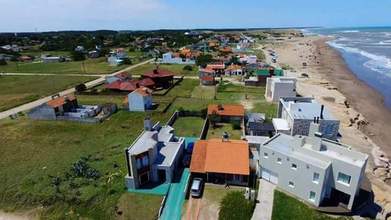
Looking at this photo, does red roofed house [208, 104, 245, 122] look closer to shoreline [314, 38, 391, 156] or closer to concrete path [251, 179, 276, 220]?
concrete path [251, 179, 276, 220]

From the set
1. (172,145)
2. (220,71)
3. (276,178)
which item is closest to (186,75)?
(220,71)

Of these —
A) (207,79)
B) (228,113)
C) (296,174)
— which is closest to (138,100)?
(228,113)

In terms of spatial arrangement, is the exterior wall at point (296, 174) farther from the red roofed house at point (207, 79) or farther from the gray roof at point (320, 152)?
the red roofed house at point (207, 79)

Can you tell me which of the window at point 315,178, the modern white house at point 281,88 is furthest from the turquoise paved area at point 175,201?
the modern white house at point 281,88

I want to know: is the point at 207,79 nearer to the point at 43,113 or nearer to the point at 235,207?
the point at 43,113

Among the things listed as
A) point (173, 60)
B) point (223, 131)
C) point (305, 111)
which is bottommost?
point (223, 131)

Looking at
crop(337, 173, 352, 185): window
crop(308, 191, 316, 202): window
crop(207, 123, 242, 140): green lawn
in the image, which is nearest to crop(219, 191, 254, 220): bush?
crop(308, 191, 316, 202): window
